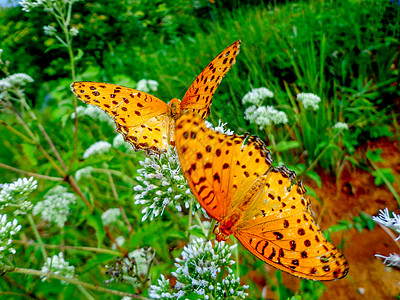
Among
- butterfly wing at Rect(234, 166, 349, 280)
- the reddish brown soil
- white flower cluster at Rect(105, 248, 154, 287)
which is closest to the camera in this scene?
butterfly wing at Rect(234, 166, 349, 280)

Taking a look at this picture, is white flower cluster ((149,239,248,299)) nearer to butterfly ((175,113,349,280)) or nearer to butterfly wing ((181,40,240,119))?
butterfly ((175,113,349,280))

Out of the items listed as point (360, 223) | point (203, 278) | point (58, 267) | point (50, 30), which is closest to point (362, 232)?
point (360, 223)

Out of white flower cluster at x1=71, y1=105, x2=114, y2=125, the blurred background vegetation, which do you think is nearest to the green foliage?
the blurred background vegetation

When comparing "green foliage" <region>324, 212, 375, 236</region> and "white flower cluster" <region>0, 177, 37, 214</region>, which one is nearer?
"white flower cluster" <region>0, 177, 37, 214</region>

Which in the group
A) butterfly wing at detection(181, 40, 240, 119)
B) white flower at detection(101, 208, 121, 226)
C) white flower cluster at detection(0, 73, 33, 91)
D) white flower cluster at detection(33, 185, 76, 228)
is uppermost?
white flower cluster at detection(0, 73, 33, 91)

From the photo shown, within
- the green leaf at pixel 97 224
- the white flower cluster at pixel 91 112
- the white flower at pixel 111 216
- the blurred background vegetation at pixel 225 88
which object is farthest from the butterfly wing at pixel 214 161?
the white flower cluster at pixel 91 112

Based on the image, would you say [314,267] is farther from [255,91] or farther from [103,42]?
[103,42]

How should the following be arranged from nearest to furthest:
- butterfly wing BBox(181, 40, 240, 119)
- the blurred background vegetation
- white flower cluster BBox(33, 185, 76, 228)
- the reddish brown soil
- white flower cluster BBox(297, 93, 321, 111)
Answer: butterfly wing BBox(181, 40, 240, 119)
the reddish brown soil
white flower cluster BBox(33, 185, 76, 228)
the blurred background vegetation
white flower cluster BBox(297, 93, 321, 111)
